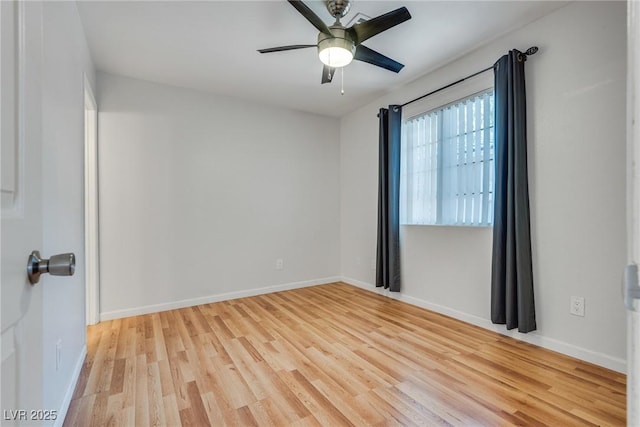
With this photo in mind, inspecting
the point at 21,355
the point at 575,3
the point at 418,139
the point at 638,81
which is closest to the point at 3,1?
the point at 21,355

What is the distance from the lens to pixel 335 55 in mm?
2025

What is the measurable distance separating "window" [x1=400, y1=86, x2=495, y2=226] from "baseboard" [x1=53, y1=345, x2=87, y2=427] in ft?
10.00

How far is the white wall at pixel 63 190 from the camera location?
1.36 metres

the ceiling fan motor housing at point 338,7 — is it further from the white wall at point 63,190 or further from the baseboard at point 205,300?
the baseboard at point 205,300

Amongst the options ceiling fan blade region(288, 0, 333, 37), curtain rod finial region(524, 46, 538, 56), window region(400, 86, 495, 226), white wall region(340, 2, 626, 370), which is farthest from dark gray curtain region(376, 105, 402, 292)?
ceiling fan blade region(288, 0, 333, 37)

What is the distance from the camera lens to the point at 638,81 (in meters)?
0.42

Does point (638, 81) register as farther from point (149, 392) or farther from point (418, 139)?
point (418, 139)

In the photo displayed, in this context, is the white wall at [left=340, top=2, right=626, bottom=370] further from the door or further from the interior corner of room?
the door

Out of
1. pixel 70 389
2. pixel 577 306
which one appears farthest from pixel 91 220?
pixel 577 306

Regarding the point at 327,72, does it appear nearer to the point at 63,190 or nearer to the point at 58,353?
the point at 63,190

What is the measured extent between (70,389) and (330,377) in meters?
1.49

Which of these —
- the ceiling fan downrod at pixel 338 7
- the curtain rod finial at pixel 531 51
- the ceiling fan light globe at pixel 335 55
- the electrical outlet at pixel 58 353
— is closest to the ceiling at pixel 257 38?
the ceiling fan downrod at pixel 338 7

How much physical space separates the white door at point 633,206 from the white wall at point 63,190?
170 cm

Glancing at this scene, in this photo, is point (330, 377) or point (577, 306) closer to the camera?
point (330, 377)
